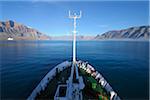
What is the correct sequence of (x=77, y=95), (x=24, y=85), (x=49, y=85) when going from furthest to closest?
(x=24, y=85) < (x=49, y=85) < (x=77, y=95)

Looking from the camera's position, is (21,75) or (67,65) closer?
(67,65)

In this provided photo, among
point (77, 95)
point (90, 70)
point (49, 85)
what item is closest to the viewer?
point (77, 95)

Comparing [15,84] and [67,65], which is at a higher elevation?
[67,65]

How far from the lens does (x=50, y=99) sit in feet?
29.9

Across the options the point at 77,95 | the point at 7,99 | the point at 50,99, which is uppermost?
the point at 77,95

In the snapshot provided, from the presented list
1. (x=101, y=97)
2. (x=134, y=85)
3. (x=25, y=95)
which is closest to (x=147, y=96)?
(x=134, y=85)

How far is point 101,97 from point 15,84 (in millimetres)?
10793

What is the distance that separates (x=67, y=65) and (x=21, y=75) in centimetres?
695

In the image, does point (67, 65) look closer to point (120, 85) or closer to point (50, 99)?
point (120, 85)

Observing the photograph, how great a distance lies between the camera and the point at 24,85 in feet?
52.4

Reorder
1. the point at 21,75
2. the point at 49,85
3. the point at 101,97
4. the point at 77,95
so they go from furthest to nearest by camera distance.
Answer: the point at 21,75 < the point at 49,85 < the point at 101,97 < the point at 77,95

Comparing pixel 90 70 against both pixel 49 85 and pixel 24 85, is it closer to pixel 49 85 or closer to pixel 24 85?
Answer: pixel 49 85

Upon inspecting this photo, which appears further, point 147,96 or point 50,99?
point 147,96

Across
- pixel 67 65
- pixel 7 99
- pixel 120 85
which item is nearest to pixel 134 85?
pixel 120 85
